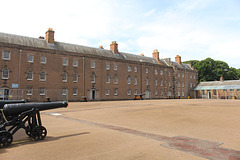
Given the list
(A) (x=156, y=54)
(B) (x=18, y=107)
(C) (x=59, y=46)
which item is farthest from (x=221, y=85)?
(B) (x=18, y=107)

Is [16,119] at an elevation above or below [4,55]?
below

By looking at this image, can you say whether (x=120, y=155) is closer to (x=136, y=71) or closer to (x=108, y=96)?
(x=108, y=96)

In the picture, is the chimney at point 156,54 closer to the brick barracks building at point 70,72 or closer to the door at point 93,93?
the brick barracks building at point 70,72

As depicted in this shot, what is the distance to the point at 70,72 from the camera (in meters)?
36.4

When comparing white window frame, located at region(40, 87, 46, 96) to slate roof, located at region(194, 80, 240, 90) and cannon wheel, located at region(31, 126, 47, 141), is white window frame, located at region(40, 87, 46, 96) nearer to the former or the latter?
cannon wheel, located at region(31, 126, 47, 141)

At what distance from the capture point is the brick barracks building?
30266 millimetres

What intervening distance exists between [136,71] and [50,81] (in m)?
22.5

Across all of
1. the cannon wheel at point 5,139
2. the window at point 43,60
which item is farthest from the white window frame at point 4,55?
the cannon wheel at point 5,139

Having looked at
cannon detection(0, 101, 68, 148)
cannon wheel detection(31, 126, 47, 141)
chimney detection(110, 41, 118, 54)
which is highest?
chimney detection(110, 41, 118, 54)

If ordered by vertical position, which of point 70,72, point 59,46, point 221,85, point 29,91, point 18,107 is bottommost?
point 18,107

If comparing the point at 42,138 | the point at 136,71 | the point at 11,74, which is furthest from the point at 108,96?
the point at 42,138

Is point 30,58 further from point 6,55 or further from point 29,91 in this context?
point 29,91

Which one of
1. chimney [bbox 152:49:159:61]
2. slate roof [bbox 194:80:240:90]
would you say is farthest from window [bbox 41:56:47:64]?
slate roof [bbox 194:80:240:90]

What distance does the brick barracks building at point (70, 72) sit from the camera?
99.3ft
